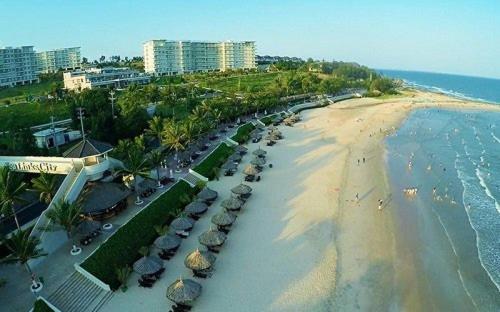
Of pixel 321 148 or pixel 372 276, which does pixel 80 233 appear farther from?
pixel 321 148

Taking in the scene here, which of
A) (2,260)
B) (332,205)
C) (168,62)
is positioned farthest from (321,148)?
(168,62)

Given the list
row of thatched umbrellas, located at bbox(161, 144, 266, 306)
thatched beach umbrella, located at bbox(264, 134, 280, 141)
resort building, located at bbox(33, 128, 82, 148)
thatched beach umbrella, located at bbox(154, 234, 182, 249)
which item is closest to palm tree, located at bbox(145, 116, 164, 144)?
resort building, located at bbox(33, 128, 82, 148)

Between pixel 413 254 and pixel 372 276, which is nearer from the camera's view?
pixel 372 276

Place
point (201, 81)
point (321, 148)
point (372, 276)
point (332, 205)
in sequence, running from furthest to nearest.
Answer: point (201, 81), point (321, 148), point (332, 205), point (372, 276)

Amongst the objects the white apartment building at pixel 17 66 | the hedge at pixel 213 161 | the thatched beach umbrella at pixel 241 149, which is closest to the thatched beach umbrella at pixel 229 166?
the hedge at pixel 213 161

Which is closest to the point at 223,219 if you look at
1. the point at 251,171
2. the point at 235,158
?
the point at 251,171

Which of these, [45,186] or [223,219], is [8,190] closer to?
[45,186]

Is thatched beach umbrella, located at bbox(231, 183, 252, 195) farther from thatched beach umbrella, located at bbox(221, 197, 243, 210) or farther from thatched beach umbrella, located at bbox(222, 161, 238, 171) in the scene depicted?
thatched beach umbrella, located at bbox(222, 161, 238, 171)

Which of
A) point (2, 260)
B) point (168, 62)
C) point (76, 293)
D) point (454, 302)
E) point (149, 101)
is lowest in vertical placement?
point (454, 302)
